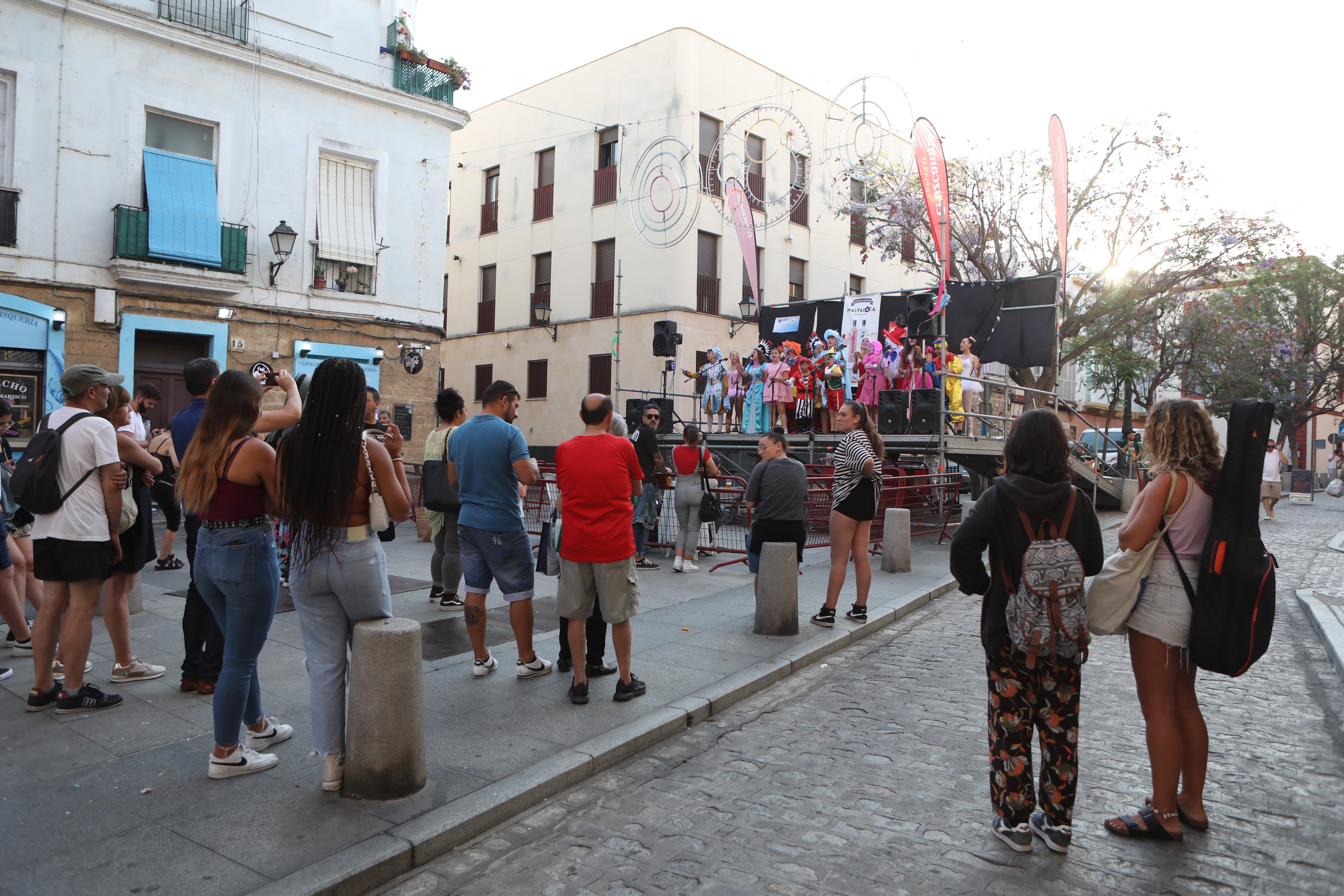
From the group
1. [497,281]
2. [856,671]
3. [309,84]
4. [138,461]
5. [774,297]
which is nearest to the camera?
[138,461]

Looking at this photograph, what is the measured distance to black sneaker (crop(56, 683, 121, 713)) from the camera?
4.63m

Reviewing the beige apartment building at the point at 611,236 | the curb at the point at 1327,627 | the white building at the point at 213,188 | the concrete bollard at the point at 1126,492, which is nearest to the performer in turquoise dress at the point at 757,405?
the beige apartment building at the point at 611,236

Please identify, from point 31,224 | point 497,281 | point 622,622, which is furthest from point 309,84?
point 622,622

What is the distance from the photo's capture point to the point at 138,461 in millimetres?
4996

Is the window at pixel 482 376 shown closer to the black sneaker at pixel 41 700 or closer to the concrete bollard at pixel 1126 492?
the concrete bollard at pixel 1126 492

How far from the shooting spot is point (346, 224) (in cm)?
1700

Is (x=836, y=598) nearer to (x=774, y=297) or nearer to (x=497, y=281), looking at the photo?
(x=774, y=297)

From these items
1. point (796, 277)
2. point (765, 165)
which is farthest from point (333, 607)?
point (796, 277)

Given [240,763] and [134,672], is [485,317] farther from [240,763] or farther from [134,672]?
[240,763]

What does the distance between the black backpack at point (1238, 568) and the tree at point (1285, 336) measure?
34.5 m

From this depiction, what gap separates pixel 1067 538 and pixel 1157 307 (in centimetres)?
2335

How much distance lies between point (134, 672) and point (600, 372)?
21.6 m

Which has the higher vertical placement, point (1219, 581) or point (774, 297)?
point (774, 297)

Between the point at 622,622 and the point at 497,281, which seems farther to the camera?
the point at 497,281
